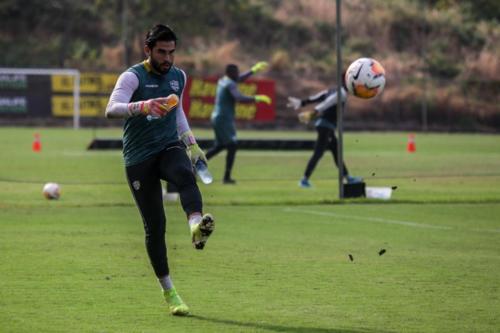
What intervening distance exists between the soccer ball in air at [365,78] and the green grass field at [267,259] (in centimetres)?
182

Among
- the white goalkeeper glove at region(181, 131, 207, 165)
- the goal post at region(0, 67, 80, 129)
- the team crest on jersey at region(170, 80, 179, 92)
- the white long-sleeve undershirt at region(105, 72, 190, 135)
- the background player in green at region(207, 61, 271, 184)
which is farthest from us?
the goal post at region(0, 67, 80, 129)

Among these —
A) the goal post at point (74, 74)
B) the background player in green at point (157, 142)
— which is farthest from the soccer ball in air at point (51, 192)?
the goal post at point (74, 74)

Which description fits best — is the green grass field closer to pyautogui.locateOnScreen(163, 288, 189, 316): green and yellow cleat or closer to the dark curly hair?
pyautogui.locateOnScreen(163, 288, 189, 316): green and yellow cleat

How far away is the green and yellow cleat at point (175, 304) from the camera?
8.41 m

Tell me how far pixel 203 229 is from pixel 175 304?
3.34 ft

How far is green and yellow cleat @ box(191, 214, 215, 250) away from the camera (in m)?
7.65

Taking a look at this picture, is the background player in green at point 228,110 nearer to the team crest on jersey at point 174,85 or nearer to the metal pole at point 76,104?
the team crest on jersey at point 174,85

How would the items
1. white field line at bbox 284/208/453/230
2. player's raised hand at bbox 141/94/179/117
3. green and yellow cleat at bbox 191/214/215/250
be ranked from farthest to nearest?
1. white field line at bbox 284/208/453/230
2. player's raised hand at bbox 141/94/179/117
3. green and yellow cleat at bbox 191/214/215/250

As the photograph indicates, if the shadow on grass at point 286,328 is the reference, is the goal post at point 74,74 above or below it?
below

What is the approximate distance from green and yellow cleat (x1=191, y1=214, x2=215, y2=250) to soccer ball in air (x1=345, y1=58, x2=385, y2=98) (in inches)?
285

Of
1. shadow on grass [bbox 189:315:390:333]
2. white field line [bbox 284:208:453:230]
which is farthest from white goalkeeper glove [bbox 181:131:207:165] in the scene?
white field line [bbox 284:208:453:230]

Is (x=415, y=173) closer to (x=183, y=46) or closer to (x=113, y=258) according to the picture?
(x=113, y=258)

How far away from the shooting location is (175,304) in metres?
8.48

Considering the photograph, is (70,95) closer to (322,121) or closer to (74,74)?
(74,74)
